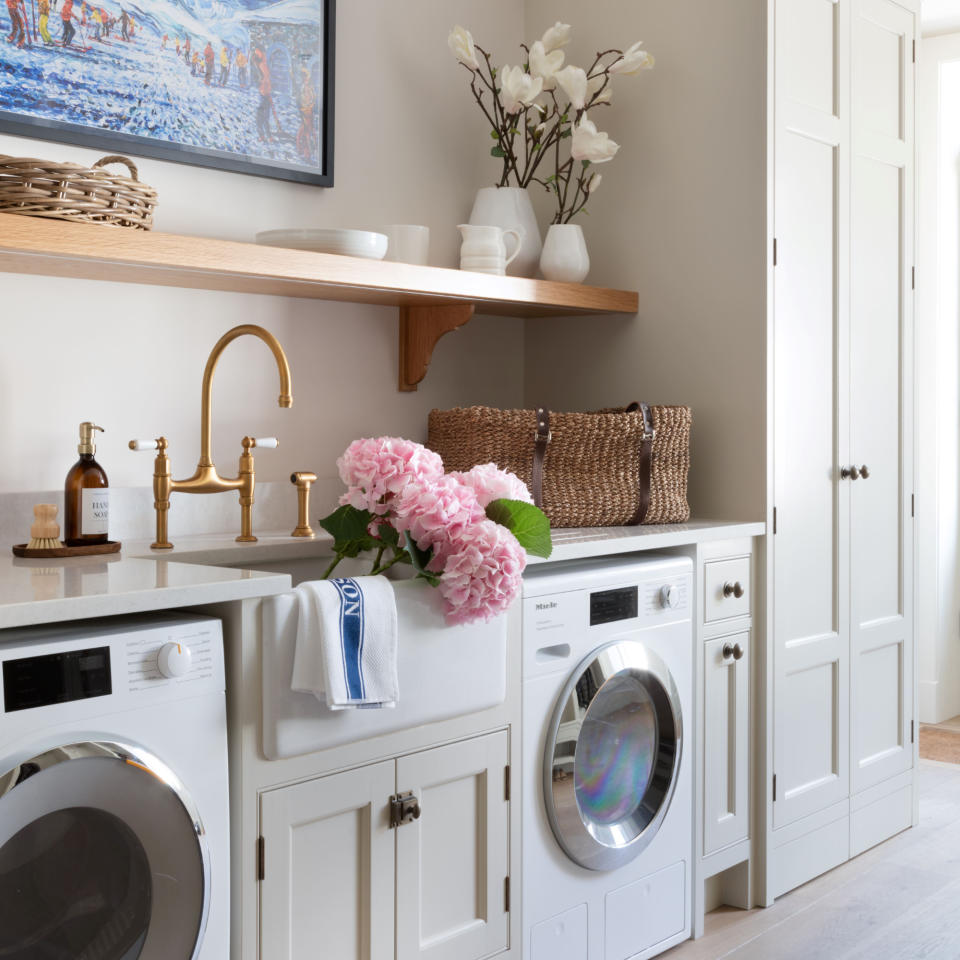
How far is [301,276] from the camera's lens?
2.12 metres

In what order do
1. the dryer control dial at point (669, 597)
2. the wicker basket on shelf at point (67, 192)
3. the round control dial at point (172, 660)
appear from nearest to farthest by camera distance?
the round control dial at point (172, 660), the wicker basket on shelf at point (67, 192), the dryer control dial at point (669, 597)

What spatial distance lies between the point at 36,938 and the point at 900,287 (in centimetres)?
263

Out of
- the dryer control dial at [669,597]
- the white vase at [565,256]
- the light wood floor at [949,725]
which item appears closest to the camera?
the dryer control dial at [669,597]

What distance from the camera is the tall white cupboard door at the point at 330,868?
1.61 metres

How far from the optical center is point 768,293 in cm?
258

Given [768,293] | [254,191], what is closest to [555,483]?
[768,293]

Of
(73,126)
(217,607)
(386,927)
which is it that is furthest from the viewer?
(73,126)

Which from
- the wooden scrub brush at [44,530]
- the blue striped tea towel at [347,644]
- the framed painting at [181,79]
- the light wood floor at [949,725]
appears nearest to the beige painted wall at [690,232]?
the framed painting at [181,79]

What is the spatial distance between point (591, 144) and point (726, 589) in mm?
1114

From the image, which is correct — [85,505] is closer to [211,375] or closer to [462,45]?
[211,375]

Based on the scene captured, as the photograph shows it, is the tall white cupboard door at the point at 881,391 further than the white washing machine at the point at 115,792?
Yes

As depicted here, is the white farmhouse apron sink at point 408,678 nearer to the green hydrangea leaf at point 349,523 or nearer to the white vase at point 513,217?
the green hydrangea leaf at point 349,523

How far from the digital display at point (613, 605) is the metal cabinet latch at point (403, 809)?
0.55 meters

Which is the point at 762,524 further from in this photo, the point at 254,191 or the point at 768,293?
the point at 254,191
